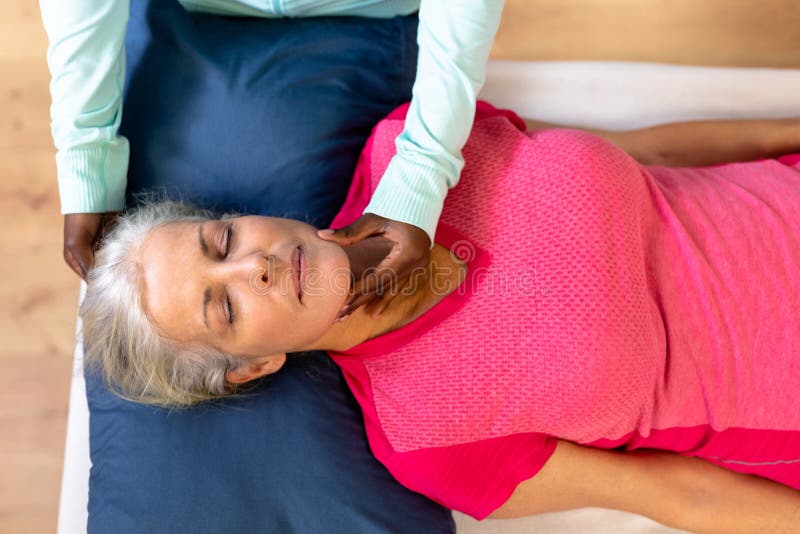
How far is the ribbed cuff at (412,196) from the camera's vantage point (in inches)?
43.6

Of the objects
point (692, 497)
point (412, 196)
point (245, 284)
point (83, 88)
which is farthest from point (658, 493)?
point (83, 88)

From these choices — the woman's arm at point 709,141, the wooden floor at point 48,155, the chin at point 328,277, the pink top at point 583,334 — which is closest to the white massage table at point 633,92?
the woman's arm at point 709,141

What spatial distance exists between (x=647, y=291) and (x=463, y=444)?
41 centimetres

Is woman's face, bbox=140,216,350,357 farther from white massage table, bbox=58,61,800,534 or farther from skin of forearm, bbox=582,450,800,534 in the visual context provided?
white massage table, bbox=58,61,800,534

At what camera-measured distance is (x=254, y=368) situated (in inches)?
45.3

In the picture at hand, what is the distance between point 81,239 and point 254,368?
0.41 meters

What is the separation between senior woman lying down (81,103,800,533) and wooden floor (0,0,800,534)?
610 millimetres

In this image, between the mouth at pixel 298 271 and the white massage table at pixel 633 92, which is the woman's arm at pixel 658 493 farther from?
the white massage table at pixel 633 92

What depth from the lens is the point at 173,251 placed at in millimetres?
1025

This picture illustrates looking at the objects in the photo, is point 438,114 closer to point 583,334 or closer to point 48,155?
point 583,334

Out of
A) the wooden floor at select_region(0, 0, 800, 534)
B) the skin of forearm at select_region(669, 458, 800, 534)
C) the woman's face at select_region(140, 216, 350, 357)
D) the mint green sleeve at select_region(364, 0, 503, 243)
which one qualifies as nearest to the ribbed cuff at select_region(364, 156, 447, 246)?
the mint green sleeve at select_region(364, 0, 503, 243)

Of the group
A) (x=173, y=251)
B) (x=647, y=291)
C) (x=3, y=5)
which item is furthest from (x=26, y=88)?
(x=647, y=291)

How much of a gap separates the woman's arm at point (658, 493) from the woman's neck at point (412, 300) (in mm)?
338

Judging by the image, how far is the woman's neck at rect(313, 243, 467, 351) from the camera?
1.14m
